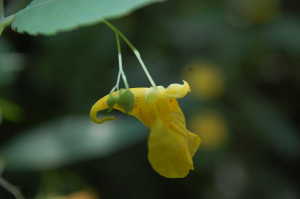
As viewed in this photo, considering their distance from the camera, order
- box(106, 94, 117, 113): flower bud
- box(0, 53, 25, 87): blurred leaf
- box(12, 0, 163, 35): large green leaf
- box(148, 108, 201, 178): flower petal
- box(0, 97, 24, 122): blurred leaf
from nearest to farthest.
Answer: box(12, 0, 163, 35): large green leaf → box(148, 108, 201, 178): flower petal → box(106, 94, 117, 113): flower bud → box(0, 53, 25, 87): blurred leaf → box(0, 97, 24, 122): blurred leaf

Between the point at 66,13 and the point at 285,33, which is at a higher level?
the point at 66,13

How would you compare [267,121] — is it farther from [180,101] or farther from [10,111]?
[10,111]

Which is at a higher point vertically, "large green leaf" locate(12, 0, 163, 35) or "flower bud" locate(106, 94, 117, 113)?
"large green leaf" locate(12, 0, 163, 35)

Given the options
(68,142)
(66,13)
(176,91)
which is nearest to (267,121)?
(68,142)

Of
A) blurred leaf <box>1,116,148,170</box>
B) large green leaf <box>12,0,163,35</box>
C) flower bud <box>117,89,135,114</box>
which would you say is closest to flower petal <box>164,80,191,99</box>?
flower bud <box>117,89,135,114</box>

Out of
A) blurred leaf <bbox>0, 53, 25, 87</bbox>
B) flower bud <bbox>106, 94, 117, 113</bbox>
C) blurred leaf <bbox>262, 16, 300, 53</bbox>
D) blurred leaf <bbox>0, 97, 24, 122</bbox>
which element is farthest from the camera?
blurred leaf <bbox>262, 16, 300, 53</bbox>

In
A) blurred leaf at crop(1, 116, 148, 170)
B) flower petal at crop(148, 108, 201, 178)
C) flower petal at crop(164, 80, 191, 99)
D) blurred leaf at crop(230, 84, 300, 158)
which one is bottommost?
blurred leaf at crop(230, 84, 300, 158)

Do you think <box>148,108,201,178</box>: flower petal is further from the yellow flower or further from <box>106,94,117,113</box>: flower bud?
<box>106,94,117,113</box>: flower bud

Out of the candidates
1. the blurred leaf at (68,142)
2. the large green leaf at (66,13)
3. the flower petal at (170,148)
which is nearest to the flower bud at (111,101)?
the flower petal at (170,148)
